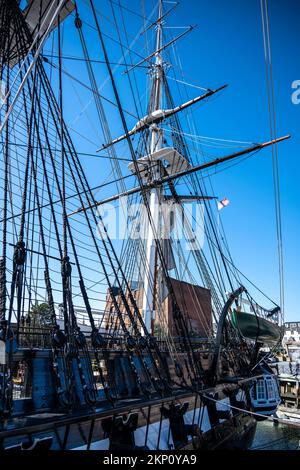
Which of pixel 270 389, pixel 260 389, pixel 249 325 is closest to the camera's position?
pixel 249 325

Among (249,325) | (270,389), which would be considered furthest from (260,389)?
(249,325)

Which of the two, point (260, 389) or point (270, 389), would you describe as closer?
point (260, 389)

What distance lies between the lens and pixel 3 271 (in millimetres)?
3711

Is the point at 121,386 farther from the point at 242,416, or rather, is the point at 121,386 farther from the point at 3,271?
the point at 242,416

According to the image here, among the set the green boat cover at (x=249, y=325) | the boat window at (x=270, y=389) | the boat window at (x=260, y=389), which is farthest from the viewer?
the boat window at (x=270, y=389)

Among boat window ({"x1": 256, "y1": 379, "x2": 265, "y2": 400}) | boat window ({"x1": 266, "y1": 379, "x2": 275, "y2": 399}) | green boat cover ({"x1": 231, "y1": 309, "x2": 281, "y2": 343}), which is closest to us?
green boat cover ({"x1": 231, "y1": 309, "x2": 281, "y2": 343})

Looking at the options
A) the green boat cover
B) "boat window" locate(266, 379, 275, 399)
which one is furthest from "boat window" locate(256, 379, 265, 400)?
the green boat cover

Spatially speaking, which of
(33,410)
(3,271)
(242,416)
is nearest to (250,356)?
(242,416)

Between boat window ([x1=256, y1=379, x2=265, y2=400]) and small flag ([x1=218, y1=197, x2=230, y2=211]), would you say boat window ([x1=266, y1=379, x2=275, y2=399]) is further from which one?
small flag ([x1=218, y1=197, x2=230, y2=211])

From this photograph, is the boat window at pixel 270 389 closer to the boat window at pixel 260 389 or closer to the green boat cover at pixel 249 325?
the boat window at pixel 260 389

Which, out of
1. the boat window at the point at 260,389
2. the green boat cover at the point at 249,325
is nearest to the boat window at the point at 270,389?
the boat window at the point at 260,389

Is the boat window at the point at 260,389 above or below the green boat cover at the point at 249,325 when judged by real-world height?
below

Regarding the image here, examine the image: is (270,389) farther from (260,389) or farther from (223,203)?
(223,203)

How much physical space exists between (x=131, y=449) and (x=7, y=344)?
204cm
